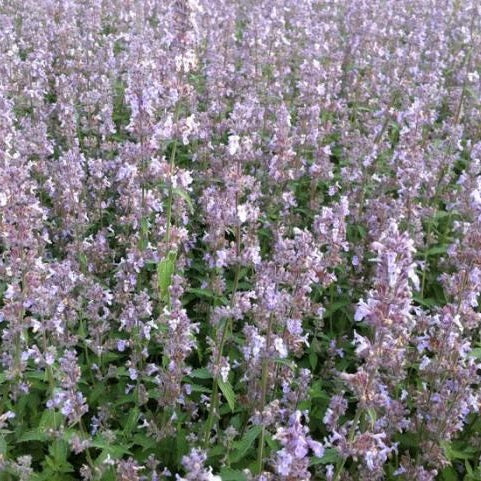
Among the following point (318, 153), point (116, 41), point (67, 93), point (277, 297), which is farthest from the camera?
point (116, 41)

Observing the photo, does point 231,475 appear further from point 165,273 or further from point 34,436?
point 165,273

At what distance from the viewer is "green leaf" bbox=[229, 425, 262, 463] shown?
3.85m

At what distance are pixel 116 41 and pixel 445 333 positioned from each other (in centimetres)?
791

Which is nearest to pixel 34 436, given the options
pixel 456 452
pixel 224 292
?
pixel 224 292

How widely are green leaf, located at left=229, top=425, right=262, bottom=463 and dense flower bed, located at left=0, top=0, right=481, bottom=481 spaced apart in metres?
0.01

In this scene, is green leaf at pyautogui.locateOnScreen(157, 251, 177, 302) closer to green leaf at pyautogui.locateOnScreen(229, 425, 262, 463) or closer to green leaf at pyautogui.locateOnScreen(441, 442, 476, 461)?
green leaf at pyautogui.locateOnScreen(229, 425, 262, 463)

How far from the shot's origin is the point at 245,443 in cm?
389

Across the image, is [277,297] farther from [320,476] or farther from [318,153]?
[318,153]

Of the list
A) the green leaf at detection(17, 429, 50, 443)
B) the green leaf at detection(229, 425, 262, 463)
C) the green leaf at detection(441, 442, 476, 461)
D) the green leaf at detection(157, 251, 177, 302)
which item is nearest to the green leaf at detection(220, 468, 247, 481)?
the green leaf at detection(229, 425, 262, 463)

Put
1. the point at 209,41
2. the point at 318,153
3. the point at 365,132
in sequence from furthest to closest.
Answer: the point at 209,41
the point at 365,132
the point at 318,153

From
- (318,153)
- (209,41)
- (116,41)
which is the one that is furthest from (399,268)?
(116,41)

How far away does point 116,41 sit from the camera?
10414 mm

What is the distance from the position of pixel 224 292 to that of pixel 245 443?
176 centimetres

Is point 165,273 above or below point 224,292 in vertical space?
above
